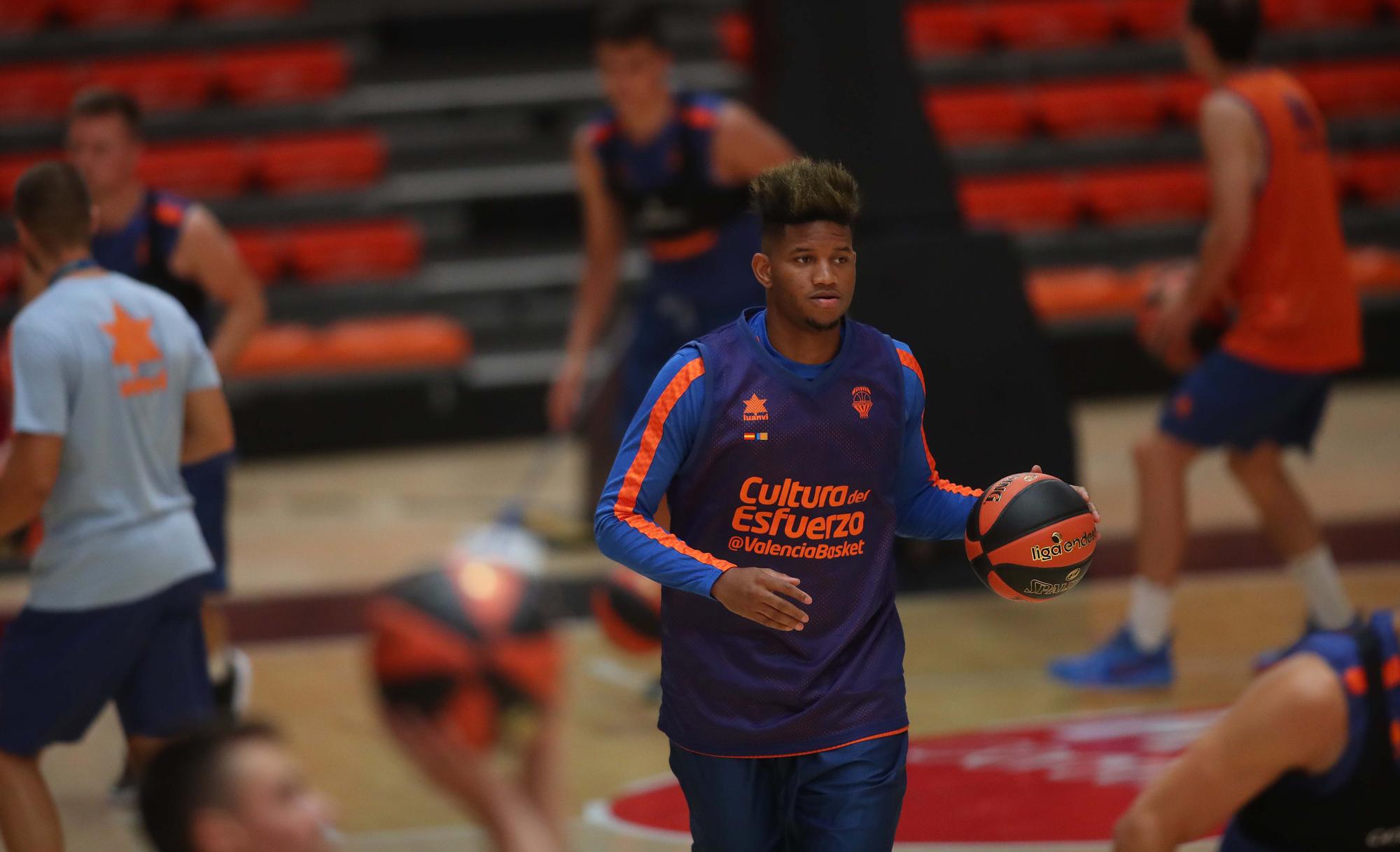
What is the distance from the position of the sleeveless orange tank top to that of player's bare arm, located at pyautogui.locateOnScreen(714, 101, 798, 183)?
1570 mm

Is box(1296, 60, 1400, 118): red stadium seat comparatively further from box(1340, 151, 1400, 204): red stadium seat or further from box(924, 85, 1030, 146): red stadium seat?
box(924, 85, 1030, 146): red stadium seat

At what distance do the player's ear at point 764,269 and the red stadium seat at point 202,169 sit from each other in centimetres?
1107

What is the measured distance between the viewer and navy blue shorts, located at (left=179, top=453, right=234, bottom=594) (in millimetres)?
5039

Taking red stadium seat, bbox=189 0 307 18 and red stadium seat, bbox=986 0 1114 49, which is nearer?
red stadium seat, bbox=189 0 307 18

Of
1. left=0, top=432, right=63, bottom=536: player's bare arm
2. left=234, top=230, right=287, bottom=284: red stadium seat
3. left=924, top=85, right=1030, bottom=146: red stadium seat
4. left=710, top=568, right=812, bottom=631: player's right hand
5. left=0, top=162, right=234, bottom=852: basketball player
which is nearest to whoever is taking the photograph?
left=710, top=568, right=812, bottom=631: player's right hand

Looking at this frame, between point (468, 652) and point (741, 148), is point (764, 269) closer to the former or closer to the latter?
point (468, 652)

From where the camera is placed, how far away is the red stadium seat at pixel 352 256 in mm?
13055

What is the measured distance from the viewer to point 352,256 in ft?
43.0

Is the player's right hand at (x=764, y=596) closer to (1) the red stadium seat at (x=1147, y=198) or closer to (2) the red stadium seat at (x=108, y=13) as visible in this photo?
(1) the red stadium seat at (x=1147, y=198)

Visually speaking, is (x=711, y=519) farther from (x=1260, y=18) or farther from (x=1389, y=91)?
(x=1389, y=91)

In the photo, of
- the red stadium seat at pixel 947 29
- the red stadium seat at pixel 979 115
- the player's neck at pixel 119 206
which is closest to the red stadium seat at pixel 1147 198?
the red stadium seat at pixel 979 115

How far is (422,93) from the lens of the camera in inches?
558

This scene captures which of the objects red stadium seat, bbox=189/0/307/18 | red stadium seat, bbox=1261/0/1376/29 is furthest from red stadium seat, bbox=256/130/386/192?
red stadium seat, bbox=1261/0/1376/29

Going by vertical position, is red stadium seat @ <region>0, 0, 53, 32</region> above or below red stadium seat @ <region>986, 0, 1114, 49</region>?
above
